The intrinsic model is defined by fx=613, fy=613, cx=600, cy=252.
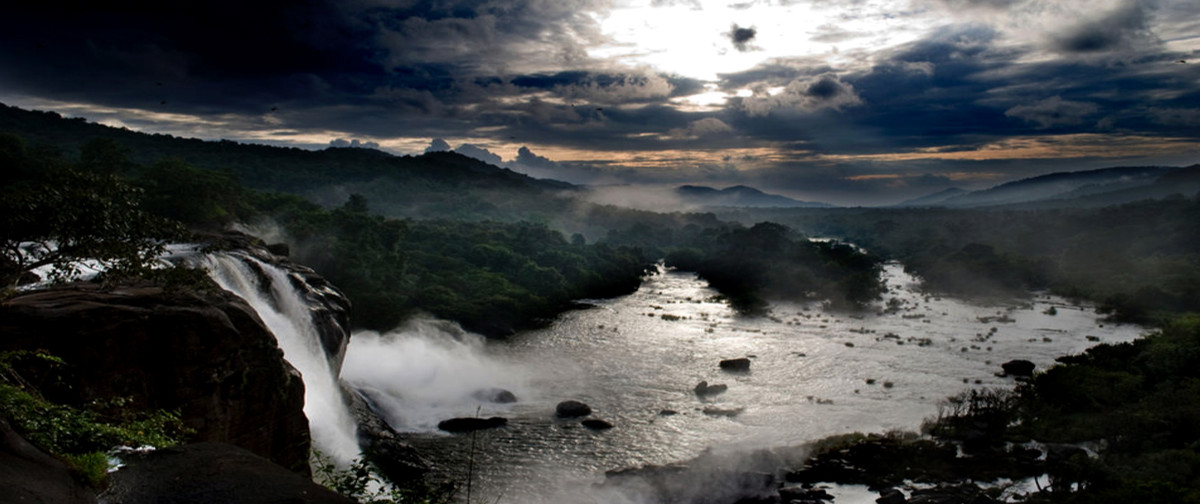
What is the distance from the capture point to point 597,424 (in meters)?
38.5

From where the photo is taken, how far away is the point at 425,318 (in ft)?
210

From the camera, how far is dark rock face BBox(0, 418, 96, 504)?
8773 mm

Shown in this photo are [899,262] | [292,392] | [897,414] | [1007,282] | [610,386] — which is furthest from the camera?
[899,262]

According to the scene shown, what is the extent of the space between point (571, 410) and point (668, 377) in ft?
40.5

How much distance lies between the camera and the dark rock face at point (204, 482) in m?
10.4

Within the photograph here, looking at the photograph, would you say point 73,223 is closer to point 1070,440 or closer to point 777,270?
point 1070,440

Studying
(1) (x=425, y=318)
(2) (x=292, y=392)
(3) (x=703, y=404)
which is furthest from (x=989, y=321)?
(2) (x=292, y=392)

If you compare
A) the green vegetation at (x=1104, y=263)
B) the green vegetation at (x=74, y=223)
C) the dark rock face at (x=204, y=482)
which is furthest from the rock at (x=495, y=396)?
the green vegetation at (x=1104, y=263)

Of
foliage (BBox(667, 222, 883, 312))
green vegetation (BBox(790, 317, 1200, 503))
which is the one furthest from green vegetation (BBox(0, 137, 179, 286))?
foliage (BBox(667, 222, 883, 312))

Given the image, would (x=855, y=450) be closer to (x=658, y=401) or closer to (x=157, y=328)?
(x=658, y=401)

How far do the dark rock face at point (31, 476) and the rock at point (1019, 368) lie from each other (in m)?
60.3

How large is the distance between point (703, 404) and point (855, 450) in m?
10.9

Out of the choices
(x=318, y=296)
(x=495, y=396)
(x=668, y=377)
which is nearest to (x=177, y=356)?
(x=318, y=296)

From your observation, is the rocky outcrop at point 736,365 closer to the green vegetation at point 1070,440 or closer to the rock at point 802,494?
the green vegetation at point 1070,440
